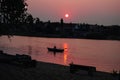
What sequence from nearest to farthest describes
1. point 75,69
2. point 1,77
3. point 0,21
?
point 1,77 → point 0,21 → point 75,69

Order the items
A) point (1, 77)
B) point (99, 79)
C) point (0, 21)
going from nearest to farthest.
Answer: point (1, 77) → point (0, 21) → point (99, 79)

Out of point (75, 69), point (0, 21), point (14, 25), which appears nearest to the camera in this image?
point (0, 21)

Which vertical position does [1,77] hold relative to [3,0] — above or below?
below

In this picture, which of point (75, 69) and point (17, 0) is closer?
point (17, 0)

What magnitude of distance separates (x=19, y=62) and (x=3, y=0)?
10.9m

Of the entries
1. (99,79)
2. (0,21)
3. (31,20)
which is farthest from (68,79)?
(0,21)

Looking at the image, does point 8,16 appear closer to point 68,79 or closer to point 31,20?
point 31,20

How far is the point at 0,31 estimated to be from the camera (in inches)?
827

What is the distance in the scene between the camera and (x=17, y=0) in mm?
20344

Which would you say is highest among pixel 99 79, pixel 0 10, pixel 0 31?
pixel 0 10

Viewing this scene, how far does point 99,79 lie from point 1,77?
971 centimetres

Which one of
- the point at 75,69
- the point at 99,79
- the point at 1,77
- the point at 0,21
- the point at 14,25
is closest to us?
the point at 1,77

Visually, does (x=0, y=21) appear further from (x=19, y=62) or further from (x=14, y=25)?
(x=19, y=62)

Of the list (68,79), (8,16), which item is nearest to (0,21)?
(8,16)
